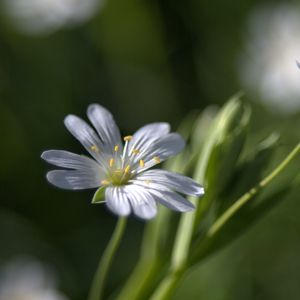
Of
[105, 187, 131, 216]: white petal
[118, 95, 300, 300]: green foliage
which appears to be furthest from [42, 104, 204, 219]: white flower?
[118, 95, 300, 300]: green foliage

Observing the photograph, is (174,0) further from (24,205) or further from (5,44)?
(24,205)

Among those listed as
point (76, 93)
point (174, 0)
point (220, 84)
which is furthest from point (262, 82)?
point (76, 93)

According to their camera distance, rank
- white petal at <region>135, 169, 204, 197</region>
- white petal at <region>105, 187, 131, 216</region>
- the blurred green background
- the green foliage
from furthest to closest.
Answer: the blurred green background < the green foliage < white petal at <region>135, 169, 204, 197</region> < white petal at <region>105, 187, 131, 216</region>

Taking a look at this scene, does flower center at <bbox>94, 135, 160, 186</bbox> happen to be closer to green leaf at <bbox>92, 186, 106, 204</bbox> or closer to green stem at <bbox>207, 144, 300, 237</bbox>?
green leaf at <bbox>92, 186, 106, 204</bbox>

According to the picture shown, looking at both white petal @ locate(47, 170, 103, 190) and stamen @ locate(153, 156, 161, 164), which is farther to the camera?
stamen @ locate(153, 156, 161, 164)

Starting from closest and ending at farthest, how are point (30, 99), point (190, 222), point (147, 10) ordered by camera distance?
point (190, 222) < point (30, 99) < point (147, 10)

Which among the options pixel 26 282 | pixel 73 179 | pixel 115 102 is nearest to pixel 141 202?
pixel 73 179

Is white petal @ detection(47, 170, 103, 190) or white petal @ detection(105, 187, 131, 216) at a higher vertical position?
white petal @ detection(47, 170, 103, 190)
